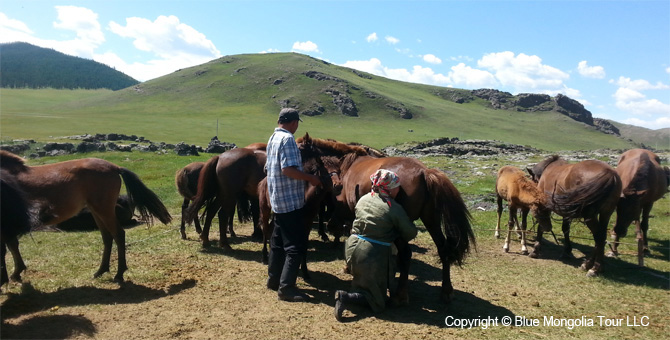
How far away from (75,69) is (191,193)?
197 metres

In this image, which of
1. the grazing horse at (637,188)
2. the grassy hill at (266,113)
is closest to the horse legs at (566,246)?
the grazing horse at (637,188)

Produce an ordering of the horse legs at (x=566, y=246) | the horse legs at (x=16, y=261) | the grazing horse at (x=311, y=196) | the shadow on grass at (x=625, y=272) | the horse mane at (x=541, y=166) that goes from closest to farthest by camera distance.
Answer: the horse legs at (x=16, y=261)
the grazing horse at (x=311, y=196)
the shadow on grass at (x=625, y=272)
the horse legs at (x=566, y=246)
the horse mane at (x=541, y=166)

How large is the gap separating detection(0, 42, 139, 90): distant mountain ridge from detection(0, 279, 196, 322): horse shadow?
164 m

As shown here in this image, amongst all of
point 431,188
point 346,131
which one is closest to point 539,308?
point 431,188

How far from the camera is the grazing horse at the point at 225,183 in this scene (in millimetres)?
8336

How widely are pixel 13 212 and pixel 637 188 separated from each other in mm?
10809

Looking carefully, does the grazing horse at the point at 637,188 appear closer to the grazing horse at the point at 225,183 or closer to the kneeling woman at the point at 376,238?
the kneeling woman at the point at 376,238

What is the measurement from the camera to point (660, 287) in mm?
6457

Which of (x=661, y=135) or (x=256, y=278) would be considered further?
(x=661, y=135)

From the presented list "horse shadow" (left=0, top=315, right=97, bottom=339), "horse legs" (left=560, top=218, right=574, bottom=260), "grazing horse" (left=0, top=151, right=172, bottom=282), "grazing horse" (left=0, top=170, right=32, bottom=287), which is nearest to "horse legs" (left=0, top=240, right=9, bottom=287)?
"grazing horse" (left=0, top=170, right=32, bottom=287)

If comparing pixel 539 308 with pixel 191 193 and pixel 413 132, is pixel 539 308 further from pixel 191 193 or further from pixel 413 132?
pixel 413 132

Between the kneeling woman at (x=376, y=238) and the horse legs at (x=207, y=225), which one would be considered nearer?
the kneeling woman at (x=376, y=238)

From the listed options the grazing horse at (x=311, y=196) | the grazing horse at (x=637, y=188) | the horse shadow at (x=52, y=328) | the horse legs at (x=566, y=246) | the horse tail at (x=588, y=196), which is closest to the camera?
the horse shadow at (x=52, y=328)

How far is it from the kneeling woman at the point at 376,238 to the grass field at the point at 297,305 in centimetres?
30
